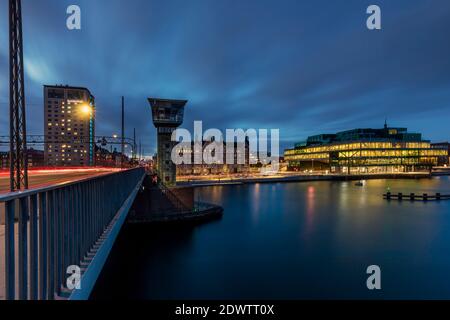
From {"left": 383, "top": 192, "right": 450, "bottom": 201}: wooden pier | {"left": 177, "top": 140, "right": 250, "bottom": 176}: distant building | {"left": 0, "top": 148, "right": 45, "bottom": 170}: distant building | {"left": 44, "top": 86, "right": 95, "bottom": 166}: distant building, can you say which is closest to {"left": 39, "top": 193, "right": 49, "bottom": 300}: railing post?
{"left": 0, "top": 148, "right": 45, "bottom": 170}: distant building

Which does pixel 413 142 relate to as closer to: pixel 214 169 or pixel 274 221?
pixel 214 169

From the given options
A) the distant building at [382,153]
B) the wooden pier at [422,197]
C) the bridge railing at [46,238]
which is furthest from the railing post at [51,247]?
the distant building at [382,153]

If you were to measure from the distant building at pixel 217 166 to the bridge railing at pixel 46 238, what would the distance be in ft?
319

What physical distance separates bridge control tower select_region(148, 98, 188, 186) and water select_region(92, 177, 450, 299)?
9.46 m

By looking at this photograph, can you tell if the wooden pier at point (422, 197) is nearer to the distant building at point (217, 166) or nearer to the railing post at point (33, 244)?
the railing post at point (33, 244)

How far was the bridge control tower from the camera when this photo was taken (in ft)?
117

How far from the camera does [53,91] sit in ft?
357

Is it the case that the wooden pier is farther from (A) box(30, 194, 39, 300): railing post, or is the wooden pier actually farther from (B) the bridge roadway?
(A) box(30, 194, 39, 300): railing post

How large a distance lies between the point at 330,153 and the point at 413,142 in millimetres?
34169

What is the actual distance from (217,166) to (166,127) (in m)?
74.4

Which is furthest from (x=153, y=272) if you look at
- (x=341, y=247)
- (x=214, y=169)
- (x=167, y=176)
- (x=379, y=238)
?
(x=214, y=169)

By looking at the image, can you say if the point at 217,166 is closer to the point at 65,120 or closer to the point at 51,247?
the point at 65,120

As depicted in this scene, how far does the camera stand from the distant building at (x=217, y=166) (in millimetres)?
104438
